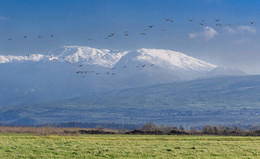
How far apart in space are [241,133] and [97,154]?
4111 cm

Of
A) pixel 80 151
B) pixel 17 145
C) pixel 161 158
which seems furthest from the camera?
pixel 17 145

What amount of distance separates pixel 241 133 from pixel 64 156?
140 feet

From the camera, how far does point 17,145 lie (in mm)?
32812

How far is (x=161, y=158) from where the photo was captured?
1120 inches

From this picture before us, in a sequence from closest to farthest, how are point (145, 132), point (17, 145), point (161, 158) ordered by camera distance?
point (161, 158) → point (17, 145) → point (145, 132)

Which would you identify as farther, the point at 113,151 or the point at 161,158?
the point at 113,151

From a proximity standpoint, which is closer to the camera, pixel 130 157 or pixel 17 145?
pixel 130 157

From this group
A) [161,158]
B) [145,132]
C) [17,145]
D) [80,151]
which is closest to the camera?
[161,158]

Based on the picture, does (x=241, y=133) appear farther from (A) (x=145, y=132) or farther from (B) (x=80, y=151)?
(B) (x=80, y=151)

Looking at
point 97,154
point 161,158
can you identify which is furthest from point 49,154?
point 161,158

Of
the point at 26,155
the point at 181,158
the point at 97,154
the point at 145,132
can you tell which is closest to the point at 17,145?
the point at 26,155

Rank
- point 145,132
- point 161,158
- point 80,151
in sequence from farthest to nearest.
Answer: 1. point 145,132
2. point 80,151
3. point 161,158

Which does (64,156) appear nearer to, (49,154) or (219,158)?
(49,154)

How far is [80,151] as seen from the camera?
30.3m
